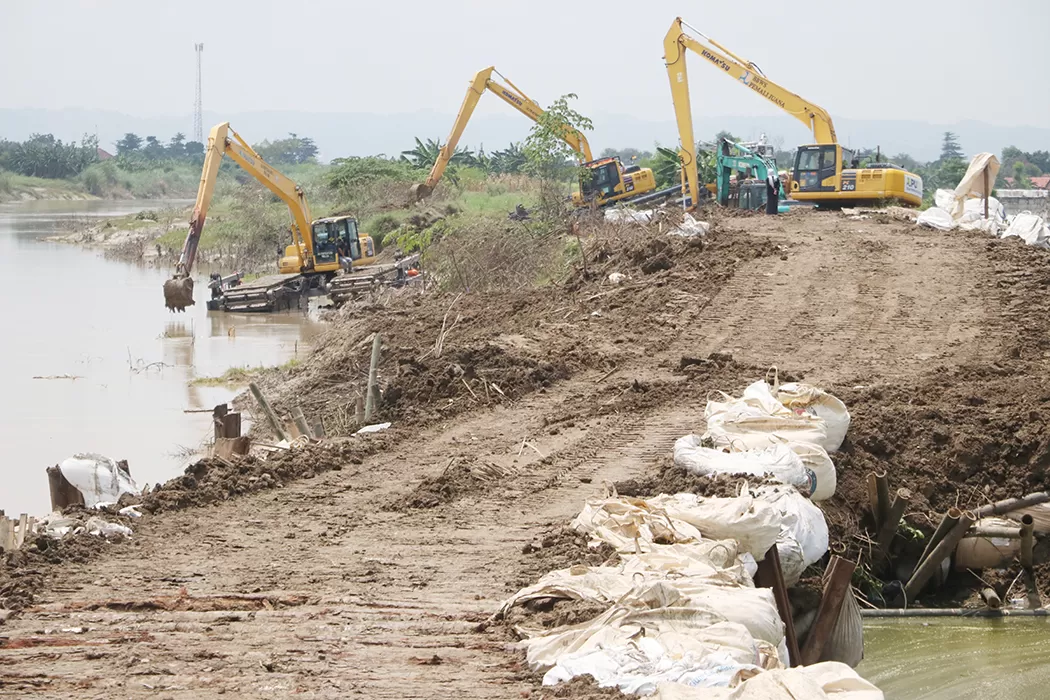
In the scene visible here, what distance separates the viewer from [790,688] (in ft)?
15.4

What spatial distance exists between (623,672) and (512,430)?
5.58 metres

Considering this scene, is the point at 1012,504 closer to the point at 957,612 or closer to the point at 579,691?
the point at 957,612

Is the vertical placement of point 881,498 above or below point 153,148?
below

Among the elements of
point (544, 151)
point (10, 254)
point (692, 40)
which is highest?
point (692, 40)

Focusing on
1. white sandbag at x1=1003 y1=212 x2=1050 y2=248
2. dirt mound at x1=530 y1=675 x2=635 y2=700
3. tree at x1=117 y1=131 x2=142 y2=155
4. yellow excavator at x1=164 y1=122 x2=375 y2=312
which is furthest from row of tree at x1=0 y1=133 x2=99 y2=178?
dirt mound at x1=530 y1=675 x2=635 y2=700

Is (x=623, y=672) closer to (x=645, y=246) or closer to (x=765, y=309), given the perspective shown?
(x=765, y=309)

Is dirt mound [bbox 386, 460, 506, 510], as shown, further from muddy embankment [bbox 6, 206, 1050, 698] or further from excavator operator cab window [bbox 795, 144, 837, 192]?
excavator operator cab window [bbox 795, 144, 837, 192]

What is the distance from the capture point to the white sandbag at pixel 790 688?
15.3ft

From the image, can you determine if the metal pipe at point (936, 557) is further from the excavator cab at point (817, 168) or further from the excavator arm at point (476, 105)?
the excavator arm at point (476, 105)

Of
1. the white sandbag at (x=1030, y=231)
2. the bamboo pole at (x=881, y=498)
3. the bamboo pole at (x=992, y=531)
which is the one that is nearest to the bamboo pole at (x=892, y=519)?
the bamboo pole at (x=881, y=498)

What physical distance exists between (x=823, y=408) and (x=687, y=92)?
710 inches

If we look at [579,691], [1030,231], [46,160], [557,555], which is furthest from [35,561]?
[46,160]

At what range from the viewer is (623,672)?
16.5 ft

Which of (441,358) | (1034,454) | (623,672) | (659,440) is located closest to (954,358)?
(1034,454)
